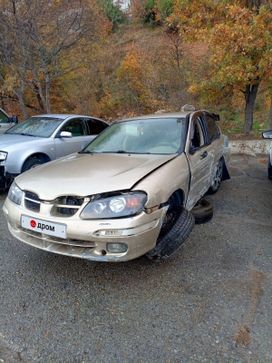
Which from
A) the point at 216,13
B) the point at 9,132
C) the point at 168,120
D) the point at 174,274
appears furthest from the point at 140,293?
the point at 216,13

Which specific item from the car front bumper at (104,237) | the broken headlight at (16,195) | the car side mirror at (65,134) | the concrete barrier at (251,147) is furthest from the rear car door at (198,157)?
the concrete barrier at (251,147)

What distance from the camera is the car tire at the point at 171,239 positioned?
2941mm

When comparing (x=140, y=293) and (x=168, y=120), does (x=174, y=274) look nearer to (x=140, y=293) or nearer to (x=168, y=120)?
(x=140, y=293)

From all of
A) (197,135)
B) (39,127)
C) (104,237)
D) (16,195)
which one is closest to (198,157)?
(197,135)

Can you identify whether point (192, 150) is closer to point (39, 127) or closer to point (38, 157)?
point (38, 157)

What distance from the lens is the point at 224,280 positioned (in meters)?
2.92

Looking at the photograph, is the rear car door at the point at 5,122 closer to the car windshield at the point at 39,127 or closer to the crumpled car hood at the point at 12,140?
the car windshield at the point at 39,127

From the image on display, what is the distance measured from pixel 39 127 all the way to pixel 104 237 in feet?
15.3

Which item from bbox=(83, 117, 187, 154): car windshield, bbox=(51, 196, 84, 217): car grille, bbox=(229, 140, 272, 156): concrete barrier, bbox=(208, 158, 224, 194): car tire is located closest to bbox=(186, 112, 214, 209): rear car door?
bbox=(83, 117, 187, 154): car windshield

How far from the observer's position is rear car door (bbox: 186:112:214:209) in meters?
3.72

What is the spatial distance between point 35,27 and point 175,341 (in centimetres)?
1116

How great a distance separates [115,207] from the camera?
2633 millimetres

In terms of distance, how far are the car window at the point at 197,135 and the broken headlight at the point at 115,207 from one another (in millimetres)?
1507

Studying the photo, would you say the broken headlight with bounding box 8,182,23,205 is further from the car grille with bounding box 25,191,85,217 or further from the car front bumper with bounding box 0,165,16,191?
the car front bumper with bounding box 0,165,16,191
